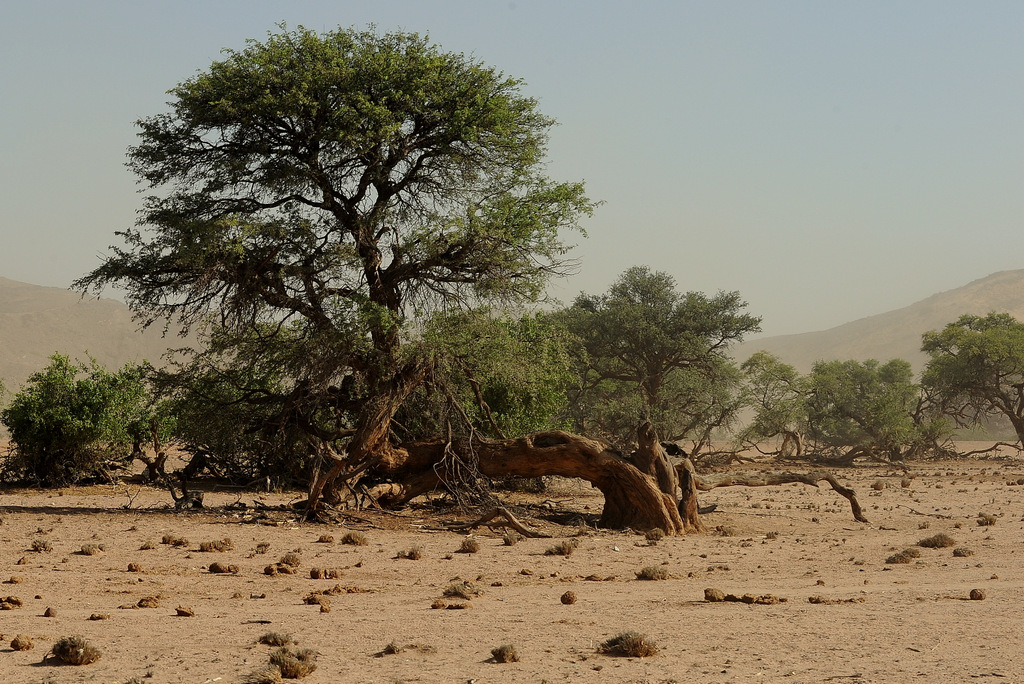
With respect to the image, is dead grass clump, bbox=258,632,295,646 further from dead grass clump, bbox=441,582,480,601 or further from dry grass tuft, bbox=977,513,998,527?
dry grass tuft, bbox=977,513,998,527

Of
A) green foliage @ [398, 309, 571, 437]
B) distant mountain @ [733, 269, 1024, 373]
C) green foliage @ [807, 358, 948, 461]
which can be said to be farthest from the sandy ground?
distant mountain @ [733, 269, 1024, 373]

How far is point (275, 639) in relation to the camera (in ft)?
24.4

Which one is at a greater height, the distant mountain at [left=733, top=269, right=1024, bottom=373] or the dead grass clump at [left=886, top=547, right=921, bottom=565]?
the distant mountain at [left=733, top=269, right=1024, bottom=373]

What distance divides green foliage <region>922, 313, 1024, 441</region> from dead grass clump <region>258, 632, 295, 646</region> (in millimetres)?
46736

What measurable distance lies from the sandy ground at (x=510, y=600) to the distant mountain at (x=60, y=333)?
304ft

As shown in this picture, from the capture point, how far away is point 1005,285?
184500 mm

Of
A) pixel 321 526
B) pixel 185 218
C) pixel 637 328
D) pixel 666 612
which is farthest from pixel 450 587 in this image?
pixel 637 328

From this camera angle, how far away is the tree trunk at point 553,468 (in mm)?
16375

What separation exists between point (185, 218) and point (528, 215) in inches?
242

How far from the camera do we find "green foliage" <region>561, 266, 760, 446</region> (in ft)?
126

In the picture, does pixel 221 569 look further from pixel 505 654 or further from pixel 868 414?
pixel 868 414

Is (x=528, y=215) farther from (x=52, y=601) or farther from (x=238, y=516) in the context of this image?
(x=52, y=601)

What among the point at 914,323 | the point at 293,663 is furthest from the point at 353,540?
the point at 914,323

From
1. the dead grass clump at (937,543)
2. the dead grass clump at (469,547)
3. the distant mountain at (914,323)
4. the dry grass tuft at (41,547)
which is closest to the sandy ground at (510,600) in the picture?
the dry grass tuft at (41,547)
